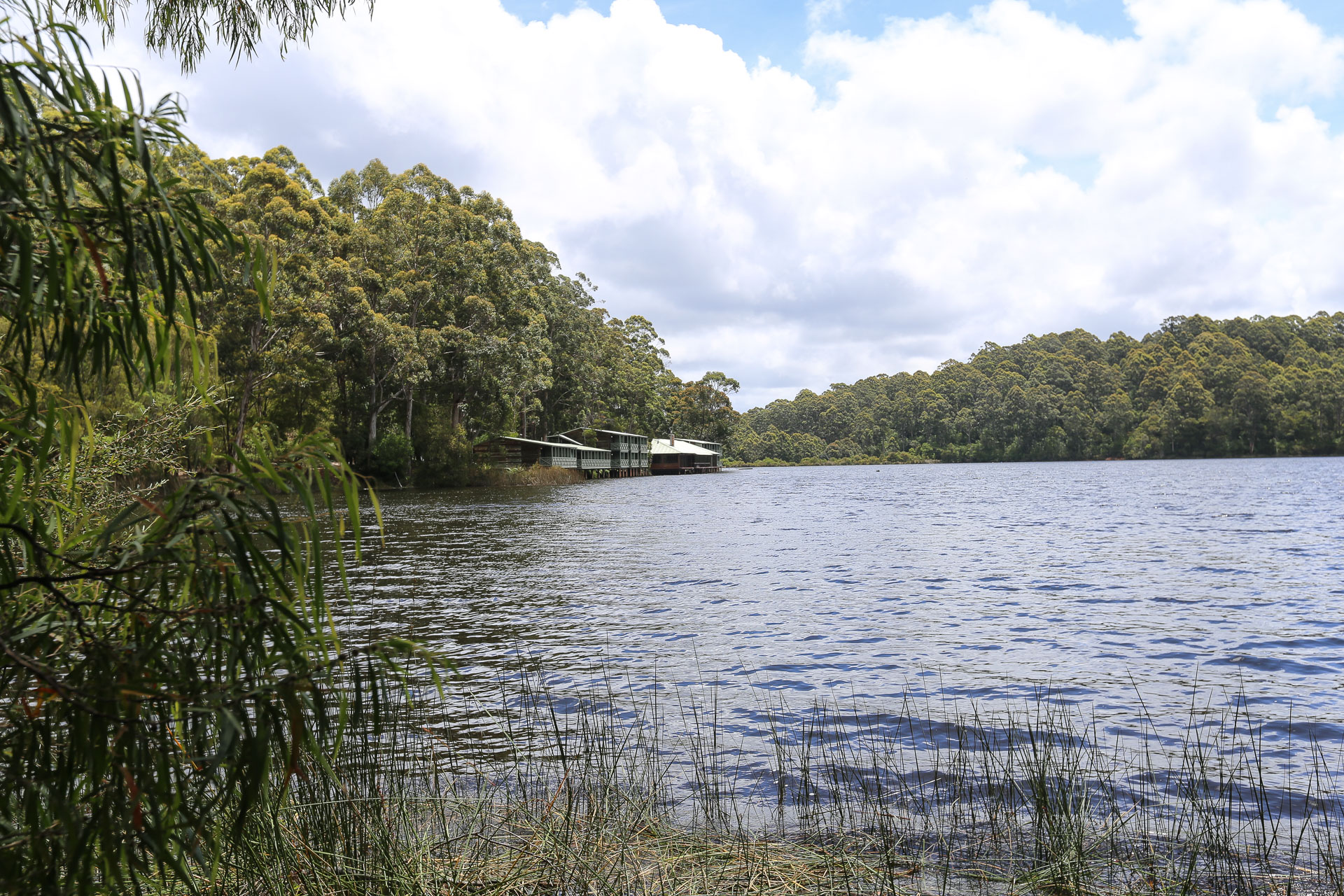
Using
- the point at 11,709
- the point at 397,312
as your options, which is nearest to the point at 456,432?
the point at 397,312

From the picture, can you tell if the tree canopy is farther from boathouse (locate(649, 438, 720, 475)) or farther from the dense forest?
boathouse (locate(649, 438, 720, 475))

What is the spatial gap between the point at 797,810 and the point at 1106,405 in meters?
151

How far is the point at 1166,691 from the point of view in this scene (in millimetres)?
8859

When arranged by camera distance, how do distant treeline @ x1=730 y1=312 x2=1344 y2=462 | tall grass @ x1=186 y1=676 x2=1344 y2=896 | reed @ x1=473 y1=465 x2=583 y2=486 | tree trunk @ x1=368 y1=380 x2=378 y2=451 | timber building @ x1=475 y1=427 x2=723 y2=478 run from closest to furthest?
1. tall grass @ x1=186 y1=676 x2=1344 y2=896
2. tree trunk @ x1=368 y1=380 x2=378 y2=451
3. reed @ x1=473 y1=465 x2=583 y2=486
4. timber building @ x1=475 y1=427 x2=723 y2=478
5. distant treeline @ x1=730 y1=312 x2=1344 y2=462

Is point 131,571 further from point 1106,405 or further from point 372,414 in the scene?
point 1106,405

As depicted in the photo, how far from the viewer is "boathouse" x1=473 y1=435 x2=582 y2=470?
54875 millimetres

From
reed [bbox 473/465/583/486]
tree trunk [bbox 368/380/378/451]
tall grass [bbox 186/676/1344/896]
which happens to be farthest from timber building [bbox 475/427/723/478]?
tall grass [bbox 186/676/1344/896]

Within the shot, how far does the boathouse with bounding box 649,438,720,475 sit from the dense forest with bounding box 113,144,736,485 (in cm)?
3257

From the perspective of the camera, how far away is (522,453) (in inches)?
2308

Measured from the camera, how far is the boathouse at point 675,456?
94.9 m

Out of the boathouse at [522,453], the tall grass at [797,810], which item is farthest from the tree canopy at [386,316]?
the tall grass at [797,810]

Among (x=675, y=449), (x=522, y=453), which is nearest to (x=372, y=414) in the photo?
(x=522, y=453)

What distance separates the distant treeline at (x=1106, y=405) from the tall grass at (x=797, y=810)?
135 m

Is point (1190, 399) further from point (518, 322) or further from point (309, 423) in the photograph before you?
point (309, 423)
